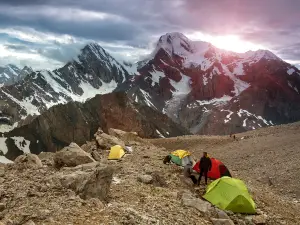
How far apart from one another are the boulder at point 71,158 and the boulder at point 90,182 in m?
5.57

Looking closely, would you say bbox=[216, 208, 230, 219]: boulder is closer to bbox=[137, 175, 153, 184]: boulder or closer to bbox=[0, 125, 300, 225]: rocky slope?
bbox=[0, 125, 300, 225]: rocky slope

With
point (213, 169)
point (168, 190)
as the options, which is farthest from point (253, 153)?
point (168, 190)

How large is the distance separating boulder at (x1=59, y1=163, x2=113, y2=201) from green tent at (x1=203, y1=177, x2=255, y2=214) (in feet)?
18.4

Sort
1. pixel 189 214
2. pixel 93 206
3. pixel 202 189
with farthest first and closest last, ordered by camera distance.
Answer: pixel 202 189 < pixel 189 214 < pixel 93 206

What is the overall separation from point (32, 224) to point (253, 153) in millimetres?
32043

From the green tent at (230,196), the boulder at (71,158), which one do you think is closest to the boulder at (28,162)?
the boulder at (71,158)

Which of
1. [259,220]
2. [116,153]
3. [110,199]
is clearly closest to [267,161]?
[116,153]

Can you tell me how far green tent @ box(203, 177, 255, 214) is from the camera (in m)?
19.2

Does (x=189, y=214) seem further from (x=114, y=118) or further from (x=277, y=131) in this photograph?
(x=114, y=118)

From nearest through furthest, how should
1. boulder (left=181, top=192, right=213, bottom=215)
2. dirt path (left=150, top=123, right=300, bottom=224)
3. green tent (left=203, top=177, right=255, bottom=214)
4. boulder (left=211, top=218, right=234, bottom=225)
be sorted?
boulder (left=211, top=218, right=234, bottom=225) < boulder (left=181, top=192, right=213, bottom=215) < green tent (left=203, top=177, right=255, bottom=214) < dirt path (left=150, top=123, right=300, bottom=224)

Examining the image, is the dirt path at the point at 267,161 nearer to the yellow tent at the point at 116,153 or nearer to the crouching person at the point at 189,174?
the crouching person at the point at 189,174

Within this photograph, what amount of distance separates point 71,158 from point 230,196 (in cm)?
990

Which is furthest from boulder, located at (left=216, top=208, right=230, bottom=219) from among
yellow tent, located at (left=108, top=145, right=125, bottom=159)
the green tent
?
yellow tent, located at (left=108, top=145, right=125, bottom=159)

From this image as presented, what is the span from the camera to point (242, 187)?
20.4 m
